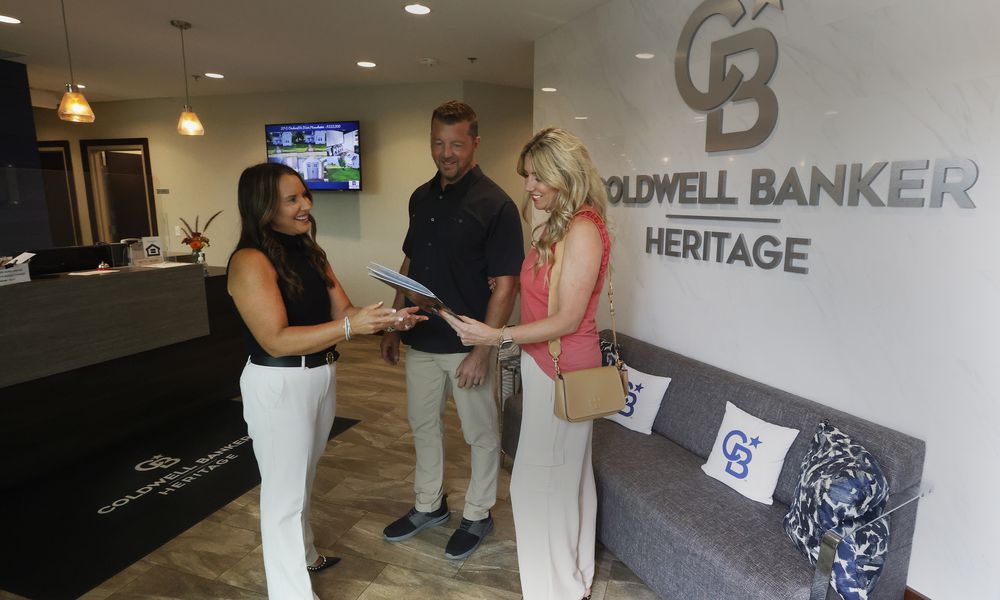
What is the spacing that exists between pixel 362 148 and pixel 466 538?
16.6ft

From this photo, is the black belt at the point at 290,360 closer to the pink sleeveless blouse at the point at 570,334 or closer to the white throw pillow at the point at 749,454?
the pink sleeveless blouse at the point at 570,334

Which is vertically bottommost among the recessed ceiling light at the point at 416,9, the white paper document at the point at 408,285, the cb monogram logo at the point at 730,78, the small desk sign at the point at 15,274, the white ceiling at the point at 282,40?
the small desk sign at the point at 15,274

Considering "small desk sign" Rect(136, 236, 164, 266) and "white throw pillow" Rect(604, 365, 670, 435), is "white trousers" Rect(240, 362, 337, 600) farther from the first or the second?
"small desk sign" Rect(136, 236, 164, 266)

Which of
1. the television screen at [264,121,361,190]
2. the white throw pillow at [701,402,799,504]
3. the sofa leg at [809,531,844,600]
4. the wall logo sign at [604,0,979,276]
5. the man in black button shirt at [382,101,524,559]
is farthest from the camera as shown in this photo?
the television screen at [264,121,361,190]

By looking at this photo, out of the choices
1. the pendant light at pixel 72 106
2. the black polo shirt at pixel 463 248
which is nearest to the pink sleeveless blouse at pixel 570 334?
the black polo shirt at pixel 463 248

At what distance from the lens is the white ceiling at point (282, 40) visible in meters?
3.61

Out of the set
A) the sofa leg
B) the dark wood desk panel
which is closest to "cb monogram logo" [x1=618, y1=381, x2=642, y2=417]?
the sofa leg

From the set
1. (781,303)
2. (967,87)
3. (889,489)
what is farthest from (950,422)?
(967,87)

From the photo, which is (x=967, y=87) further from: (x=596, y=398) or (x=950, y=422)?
(x=596, y=398)

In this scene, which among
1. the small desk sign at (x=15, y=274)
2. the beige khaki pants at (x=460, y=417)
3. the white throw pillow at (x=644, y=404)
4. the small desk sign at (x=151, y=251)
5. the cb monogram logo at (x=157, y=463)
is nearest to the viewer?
the beige khaki pants at (x=460, y=417)

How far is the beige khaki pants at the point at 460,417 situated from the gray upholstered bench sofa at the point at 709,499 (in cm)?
49

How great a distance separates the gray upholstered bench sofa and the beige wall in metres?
4.13

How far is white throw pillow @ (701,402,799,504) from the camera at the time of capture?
Result: 2.07 m

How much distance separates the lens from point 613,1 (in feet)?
10.7
